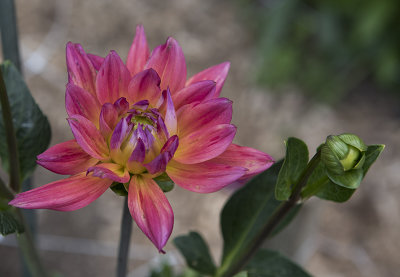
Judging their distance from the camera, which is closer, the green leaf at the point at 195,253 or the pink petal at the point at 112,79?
the pink petal at the point at 112,79

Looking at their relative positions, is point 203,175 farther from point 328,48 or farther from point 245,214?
point 328,48

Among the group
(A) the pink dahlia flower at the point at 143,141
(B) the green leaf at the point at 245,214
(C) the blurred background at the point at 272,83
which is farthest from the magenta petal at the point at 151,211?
(C) the blurred background at the point at 272,83

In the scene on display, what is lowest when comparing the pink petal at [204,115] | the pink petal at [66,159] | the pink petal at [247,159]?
the pink petal at [66,159]

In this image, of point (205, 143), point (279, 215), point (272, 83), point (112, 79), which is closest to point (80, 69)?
point (112, 79)

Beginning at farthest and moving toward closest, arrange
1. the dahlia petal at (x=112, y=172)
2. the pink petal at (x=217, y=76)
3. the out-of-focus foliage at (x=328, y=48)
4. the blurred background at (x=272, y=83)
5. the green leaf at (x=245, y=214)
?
the out-of-focus foliage at (x=328, y=48)
the blurred background at (x=272, y=83)
the green leaf at (x=245, y=214)
the pink petal at (x=217, y=76)
the dahlia petal at (x=112, y=172)

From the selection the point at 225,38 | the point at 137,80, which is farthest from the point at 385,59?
the point at 137,80

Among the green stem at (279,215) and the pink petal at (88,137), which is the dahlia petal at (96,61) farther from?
the green stem at (279,215)
